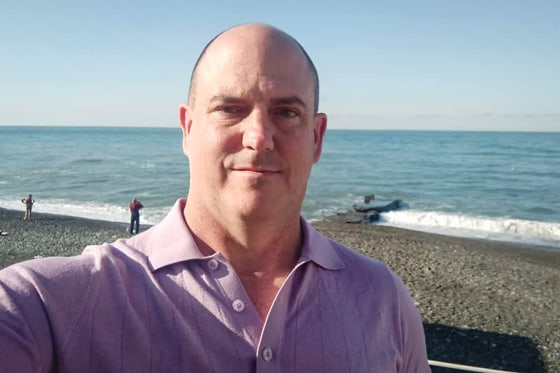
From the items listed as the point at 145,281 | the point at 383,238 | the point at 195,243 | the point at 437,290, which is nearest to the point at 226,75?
the point at 195,243

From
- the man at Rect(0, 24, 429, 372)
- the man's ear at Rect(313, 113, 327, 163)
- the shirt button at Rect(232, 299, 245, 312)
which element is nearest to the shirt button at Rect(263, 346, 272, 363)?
the man at Rect(0, 24, 429, 372)

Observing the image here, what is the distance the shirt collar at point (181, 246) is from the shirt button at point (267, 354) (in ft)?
1.39

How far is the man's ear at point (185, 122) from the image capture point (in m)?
2.02

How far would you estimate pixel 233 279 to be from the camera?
5.72ft

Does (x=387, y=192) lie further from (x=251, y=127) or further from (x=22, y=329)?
(x=22, y=329)

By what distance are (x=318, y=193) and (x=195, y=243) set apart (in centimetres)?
3247

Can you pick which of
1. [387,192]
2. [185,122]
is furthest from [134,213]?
[387,192]

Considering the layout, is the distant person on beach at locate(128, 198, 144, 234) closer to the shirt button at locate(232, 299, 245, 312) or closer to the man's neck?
the man's neck

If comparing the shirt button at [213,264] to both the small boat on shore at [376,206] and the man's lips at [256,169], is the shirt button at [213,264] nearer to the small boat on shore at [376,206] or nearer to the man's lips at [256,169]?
the man's lips at [256,169]

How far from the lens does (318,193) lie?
112 ft

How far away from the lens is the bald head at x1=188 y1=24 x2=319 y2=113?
1809mm

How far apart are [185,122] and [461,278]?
42.8ft

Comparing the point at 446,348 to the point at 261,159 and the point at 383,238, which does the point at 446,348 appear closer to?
the point at 261,159

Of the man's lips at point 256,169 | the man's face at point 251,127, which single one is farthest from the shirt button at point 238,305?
the man's lips at point 256,169
